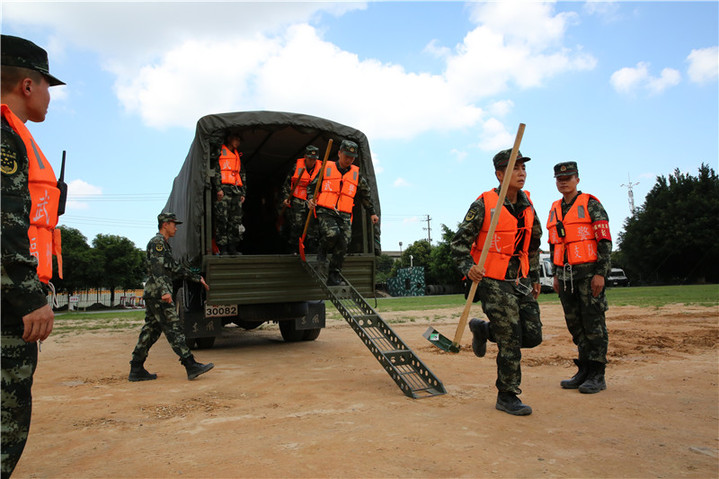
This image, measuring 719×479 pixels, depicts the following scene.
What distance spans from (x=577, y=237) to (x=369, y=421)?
2782 millimetres

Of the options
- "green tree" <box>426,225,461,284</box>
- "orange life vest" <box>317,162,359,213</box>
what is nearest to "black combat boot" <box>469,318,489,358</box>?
"orange life vest" <box>317,162,359,213</box>

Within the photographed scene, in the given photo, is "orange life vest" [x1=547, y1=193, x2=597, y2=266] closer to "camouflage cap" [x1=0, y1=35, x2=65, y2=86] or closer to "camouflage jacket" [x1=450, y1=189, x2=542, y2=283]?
"camouflage jacket" [x1=450, y1=189, x2=542, y2=283]

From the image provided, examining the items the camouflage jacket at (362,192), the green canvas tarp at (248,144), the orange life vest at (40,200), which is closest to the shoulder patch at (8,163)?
the orange life vest at (40,200)

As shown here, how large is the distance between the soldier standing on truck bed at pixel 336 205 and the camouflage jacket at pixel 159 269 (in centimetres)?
186

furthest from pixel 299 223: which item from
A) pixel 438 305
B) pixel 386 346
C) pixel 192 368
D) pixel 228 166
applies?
pixel 438 305

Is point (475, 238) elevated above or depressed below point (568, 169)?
below

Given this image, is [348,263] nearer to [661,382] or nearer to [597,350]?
[597,350]

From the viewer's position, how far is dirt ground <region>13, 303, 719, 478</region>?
2828mm

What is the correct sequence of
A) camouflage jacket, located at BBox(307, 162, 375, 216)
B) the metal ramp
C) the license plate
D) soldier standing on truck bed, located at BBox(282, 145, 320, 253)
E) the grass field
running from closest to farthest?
1. the metal ramp
2. camouflage jacket, located at BBox(307, 162, 375, 216)
3. the license plate
4. soldier standing on truck bed, located at BBox(282, 145, 320, 253)
5. the grass field

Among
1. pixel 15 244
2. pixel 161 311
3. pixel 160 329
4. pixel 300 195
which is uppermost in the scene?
pixel 300 195

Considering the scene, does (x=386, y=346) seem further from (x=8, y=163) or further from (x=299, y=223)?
(x=8, y=163)

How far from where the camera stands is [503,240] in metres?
4.15

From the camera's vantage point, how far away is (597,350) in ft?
15.4

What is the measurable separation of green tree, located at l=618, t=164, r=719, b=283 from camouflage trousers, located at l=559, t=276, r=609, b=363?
34.3m
